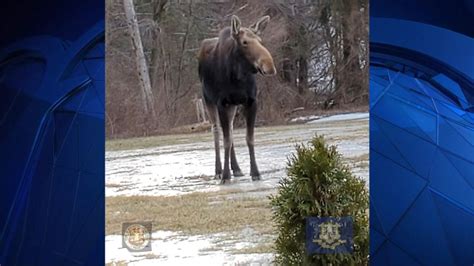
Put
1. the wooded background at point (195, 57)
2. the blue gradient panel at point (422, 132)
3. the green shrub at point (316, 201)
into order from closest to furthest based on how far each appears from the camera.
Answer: the green shrub at point (316, 201) → the blue gradient panel at point (422, 132) → the wooded background at point (195, 57)

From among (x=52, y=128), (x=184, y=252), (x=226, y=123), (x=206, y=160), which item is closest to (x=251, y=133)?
(x=226, y=123)

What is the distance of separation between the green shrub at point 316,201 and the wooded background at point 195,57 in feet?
1.03

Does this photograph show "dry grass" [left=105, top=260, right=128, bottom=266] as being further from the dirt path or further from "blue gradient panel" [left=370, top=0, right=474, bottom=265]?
"blue gradient panel" [left=370, top=0, right=474, bottom=265]

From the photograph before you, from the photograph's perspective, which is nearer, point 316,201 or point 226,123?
point 316,201

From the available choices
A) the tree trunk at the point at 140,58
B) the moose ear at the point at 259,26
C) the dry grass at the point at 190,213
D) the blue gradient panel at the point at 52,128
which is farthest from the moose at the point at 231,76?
the blue gradient panel at the point at 52,128

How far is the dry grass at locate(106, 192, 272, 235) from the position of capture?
3562mm

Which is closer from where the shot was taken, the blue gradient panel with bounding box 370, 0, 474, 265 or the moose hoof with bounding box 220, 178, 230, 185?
the blue gradient panel with bounding box 370, 0, 474, 265

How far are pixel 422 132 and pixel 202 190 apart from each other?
1.16 metres

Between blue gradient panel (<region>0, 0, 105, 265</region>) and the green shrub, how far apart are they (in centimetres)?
93

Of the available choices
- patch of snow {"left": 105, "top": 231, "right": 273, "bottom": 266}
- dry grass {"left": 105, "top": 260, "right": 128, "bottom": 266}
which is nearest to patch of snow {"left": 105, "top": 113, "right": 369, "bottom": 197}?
patch of snow {"left": 105, "top": 231, "right": 273, "bottom": 266}

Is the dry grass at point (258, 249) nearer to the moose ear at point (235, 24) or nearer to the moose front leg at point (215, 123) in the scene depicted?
the moose front leg at point (215, 123)

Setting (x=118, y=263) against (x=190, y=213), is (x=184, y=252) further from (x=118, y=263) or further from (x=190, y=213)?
(x=118, y=263)

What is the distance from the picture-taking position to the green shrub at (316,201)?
3.34 meters

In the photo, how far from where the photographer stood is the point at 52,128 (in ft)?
11.5
